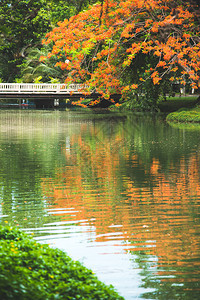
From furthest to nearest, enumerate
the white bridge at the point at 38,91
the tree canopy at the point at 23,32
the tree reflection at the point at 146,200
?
the tree canopy at the point at 23,32, the white bridge at the point at 38,91, the tree reflection at the point at 146,200

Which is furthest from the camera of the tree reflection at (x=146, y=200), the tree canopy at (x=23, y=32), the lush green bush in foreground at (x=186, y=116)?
the tree canopy at (x=23, y=32)

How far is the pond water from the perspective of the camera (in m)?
5.70

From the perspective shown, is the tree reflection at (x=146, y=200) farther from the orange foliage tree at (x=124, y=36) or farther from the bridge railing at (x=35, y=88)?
the bridge railing at (x=35, y=88)

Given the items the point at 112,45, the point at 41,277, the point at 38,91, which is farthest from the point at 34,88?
the point at 41,277

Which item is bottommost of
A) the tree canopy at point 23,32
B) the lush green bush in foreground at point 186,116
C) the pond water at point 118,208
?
the pond water at point 118,208

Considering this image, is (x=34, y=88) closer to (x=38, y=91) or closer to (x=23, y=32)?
(x=38, y=91)

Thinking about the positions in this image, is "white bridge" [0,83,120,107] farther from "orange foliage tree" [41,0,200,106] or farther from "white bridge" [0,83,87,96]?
"orange foliage tree" [41,0,200,106]

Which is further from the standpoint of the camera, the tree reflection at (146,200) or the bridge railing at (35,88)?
the bridge railing at (35,88)

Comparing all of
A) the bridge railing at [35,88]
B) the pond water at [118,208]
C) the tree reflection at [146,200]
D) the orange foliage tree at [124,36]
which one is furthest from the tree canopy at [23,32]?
the pond water at [118,208]

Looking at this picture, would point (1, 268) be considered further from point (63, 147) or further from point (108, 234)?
point (63, 147)

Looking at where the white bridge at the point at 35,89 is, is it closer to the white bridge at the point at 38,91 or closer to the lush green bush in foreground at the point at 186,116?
the white bridge at the point at 38,91

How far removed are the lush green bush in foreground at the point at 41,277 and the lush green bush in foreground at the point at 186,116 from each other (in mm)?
27133

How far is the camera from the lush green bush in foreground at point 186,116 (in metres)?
31.1

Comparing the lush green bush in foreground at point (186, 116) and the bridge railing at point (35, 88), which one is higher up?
the bridge railing at point (35, 88)
